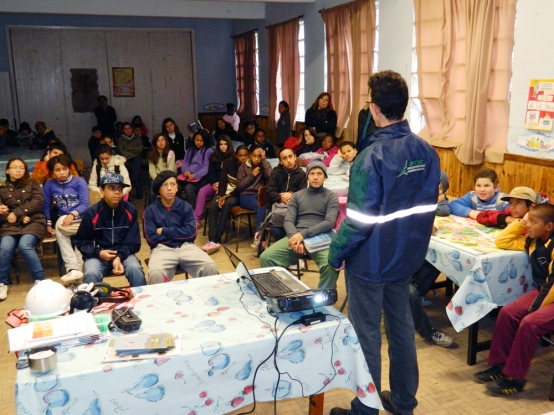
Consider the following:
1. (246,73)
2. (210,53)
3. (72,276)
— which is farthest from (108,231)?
(210,53)

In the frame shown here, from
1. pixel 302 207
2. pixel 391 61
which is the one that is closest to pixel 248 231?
pixel 302 207

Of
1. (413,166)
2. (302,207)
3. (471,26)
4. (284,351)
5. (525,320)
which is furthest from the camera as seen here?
(471,26)

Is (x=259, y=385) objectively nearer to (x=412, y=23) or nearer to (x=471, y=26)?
(x=471, y=26)

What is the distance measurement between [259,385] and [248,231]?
410 centimetres

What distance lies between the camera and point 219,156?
584 cm

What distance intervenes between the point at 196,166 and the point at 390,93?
14.0 feet

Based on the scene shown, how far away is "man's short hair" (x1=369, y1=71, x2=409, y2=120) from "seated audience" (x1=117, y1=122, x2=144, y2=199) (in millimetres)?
6439

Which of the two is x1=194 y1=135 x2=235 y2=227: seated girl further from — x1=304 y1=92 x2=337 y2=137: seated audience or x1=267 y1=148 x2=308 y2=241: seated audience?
x1=304 y1=92 x2=337 y2=137: seated audience

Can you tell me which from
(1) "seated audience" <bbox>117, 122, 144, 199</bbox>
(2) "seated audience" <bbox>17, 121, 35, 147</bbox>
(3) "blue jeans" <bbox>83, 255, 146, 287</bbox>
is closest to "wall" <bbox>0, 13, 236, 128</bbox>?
(2) "seated audience" <bbox>17, 121, 35, 147</bbox>

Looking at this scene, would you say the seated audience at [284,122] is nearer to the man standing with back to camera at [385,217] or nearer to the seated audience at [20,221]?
the seated audience at [20,221]

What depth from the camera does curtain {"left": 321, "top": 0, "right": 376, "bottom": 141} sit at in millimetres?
6469

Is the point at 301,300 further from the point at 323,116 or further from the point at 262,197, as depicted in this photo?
the point at 323,116

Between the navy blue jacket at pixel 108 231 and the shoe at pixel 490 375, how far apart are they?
2216 mm

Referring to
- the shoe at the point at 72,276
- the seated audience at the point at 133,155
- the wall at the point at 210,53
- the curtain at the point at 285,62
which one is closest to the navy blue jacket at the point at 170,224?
the shoe at the point at 72,276
